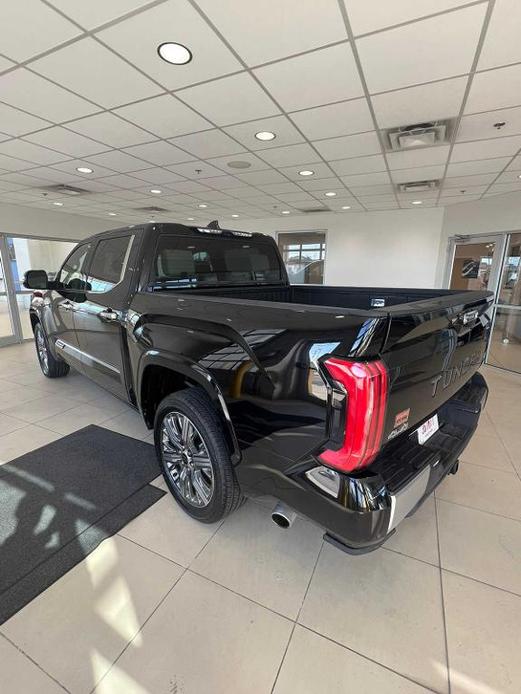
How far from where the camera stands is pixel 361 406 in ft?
3.10

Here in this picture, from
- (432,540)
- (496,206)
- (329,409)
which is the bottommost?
(432,540)

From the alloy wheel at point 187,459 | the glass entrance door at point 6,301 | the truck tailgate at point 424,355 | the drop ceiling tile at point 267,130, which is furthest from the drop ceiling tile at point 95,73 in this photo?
the glass entrance door at point 6,301

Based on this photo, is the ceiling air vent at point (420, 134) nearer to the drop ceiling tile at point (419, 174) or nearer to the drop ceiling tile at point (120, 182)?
the drop ceiling tile at point (419, 174)

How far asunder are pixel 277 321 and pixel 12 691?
150 cm

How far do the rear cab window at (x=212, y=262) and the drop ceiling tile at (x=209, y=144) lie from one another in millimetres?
1315

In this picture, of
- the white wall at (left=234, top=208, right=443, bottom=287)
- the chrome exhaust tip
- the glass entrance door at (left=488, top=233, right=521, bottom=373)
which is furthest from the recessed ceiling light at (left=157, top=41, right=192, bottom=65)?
the white wall at (left=234, top=208, right=443, bottom=287)

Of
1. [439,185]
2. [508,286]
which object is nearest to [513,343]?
[508,286]

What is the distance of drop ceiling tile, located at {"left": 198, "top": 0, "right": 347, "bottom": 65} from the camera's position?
5.39ft

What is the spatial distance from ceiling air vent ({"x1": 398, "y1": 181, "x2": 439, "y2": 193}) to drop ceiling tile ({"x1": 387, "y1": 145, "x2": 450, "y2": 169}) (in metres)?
0.87

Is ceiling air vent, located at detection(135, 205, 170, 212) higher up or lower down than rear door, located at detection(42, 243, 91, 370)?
higher up

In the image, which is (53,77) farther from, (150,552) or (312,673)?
(312,673)

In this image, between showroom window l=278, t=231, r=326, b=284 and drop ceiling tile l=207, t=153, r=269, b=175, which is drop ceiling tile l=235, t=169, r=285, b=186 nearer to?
drop ceiling tile l=207, t=153, r=269, b=175

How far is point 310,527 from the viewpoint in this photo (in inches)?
69.4

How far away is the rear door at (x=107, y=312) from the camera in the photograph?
2.14 m
